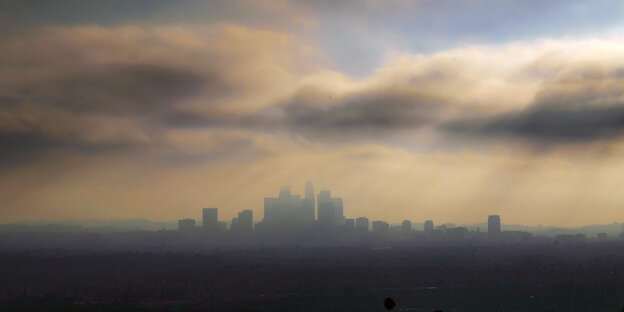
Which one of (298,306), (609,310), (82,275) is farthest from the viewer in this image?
(82,275)

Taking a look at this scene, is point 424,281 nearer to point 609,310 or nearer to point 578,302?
point 578,302

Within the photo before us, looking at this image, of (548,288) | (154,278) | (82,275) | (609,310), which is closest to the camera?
(609,310)

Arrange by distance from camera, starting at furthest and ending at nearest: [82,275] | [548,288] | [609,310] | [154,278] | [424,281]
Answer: [82,275], [154,278], [424,281], [548,288], [609,310]

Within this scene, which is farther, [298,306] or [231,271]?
[231,271]

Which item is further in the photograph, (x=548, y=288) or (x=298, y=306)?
(x=548, y=288)

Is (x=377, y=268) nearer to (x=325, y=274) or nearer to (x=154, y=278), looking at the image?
(x=325, y=274)

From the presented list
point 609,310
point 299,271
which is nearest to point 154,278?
point 299,271

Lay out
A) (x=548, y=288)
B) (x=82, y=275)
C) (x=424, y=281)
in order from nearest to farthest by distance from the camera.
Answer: (x=548, y=288) → (x=424, y=281) → (x=82, y=275)

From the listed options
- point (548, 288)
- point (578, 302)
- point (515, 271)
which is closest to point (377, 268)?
point (515, 271)

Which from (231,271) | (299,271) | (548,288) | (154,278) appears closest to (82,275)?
(154,278)
